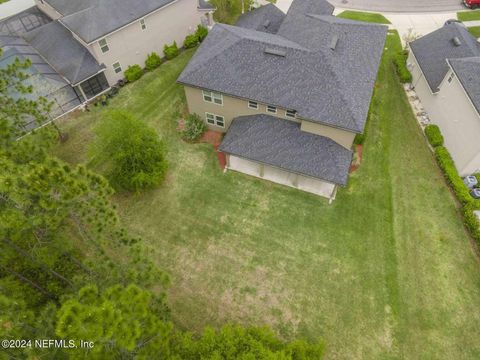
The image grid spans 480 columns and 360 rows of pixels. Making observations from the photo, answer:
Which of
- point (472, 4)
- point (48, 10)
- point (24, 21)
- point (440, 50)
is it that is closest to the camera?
point (440, 50)

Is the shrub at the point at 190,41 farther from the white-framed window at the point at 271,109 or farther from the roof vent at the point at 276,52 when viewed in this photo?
the white-framed window at the point at 271,109

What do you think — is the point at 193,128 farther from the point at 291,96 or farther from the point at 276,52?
the point at 276,52

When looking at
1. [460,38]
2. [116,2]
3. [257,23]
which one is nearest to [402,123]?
[460,38]

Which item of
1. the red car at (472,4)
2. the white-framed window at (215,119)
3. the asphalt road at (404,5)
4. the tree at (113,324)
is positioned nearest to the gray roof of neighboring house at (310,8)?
the white-framed window at (215,119)

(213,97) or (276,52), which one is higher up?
(276,52)

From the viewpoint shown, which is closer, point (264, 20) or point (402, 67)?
point (402, 67)

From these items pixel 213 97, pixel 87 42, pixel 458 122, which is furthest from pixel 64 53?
pixel 458 122

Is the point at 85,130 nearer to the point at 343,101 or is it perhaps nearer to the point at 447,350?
the point at 343,101

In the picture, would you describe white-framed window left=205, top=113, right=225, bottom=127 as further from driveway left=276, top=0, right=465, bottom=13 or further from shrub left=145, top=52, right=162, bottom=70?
driveway left=276, top=0, right=465, bottom=13
